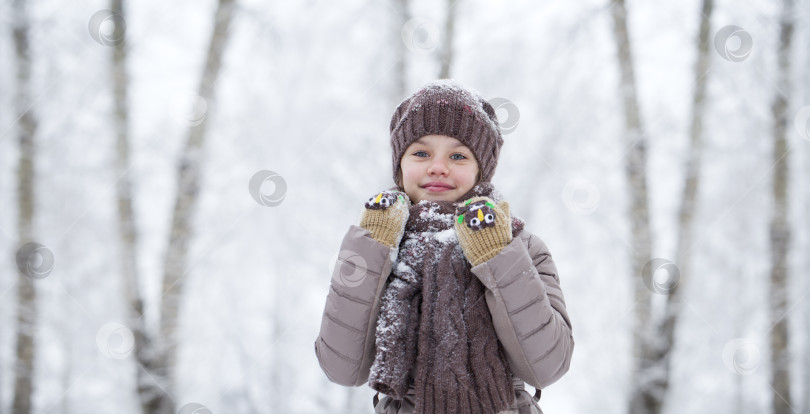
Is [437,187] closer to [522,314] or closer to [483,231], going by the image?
[483,231]

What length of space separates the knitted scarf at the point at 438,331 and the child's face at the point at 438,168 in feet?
0.19

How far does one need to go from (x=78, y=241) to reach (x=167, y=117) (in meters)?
1.72

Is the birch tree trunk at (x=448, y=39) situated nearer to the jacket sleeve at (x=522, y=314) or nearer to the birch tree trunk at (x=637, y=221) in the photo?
the birch tree trunk at (x=637, y=221)

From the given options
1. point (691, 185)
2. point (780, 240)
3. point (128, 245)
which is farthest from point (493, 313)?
point (780, 240)

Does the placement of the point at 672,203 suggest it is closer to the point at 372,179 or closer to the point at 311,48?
the point at 372,179

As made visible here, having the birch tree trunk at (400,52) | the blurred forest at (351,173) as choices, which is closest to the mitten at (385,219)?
the blurred forest at (351,173)

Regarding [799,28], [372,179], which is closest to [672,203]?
[799,28]

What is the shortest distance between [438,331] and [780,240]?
3.69 m

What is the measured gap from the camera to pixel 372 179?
404 centimetres

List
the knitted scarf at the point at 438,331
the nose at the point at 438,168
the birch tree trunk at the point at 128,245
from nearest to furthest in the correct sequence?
the knitted scarf at the point at 438,331
the nose at the point at 438,168
the birch tree trunk at the point at 128,245

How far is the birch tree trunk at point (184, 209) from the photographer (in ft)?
11.4

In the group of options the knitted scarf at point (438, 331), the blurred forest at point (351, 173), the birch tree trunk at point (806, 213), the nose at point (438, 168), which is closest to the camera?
the knitted scarf at point (438, 331)

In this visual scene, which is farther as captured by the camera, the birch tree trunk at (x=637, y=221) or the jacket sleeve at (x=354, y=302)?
the birch tree trunk at (x=637, y=221)

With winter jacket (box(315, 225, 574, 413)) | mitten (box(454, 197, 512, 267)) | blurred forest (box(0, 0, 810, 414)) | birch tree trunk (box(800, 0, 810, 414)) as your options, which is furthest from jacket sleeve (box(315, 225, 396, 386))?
birch tree trunk (box(800, 0, 810, 414))
